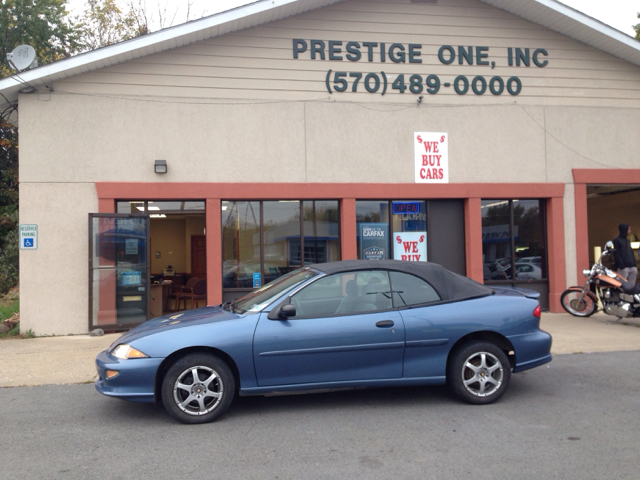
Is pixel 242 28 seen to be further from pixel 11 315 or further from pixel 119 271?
pixel 11 315

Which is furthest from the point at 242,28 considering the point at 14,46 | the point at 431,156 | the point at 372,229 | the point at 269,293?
the point at 14,46

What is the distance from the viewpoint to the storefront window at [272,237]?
11148mm

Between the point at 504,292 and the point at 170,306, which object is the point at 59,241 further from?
the point at 504,292

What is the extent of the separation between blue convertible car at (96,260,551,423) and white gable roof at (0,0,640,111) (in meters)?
6.35

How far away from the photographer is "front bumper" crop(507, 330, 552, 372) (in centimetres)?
579

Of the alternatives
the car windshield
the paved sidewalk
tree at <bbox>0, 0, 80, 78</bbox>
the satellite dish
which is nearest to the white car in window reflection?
the paved sidewalk

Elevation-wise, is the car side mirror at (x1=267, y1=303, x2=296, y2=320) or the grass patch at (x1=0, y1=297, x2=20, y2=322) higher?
the car side mirror at (x1=267, y1=303, x2=296, y2=320)

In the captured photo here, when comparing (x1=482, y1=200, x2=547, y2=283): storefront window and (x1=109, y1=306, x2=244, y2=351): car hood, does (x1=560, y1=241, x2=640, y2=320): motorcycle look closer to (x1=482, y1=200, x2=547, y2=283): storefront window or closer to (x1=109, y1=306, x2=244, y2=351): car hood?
(x1=482, y1=200, x2=547, y2=283): storefront window

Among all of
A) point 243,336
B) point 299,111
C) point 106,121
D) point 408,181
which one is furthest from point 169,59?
point 243,336

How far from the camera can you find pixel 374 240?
11.7 metres

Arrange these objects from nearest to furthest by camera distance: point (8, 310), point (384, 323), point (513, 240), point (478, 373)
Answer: point (384, 323), point (478, 373), point (513, 240), point (8, 310)

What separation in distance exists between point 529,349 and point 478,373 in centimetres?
63

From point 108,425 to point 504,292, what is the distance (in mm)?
4319

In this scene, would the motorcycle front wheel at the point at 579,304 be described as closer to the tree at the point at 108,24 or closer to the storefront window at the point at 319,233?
the storefront window at the point at 319,233
